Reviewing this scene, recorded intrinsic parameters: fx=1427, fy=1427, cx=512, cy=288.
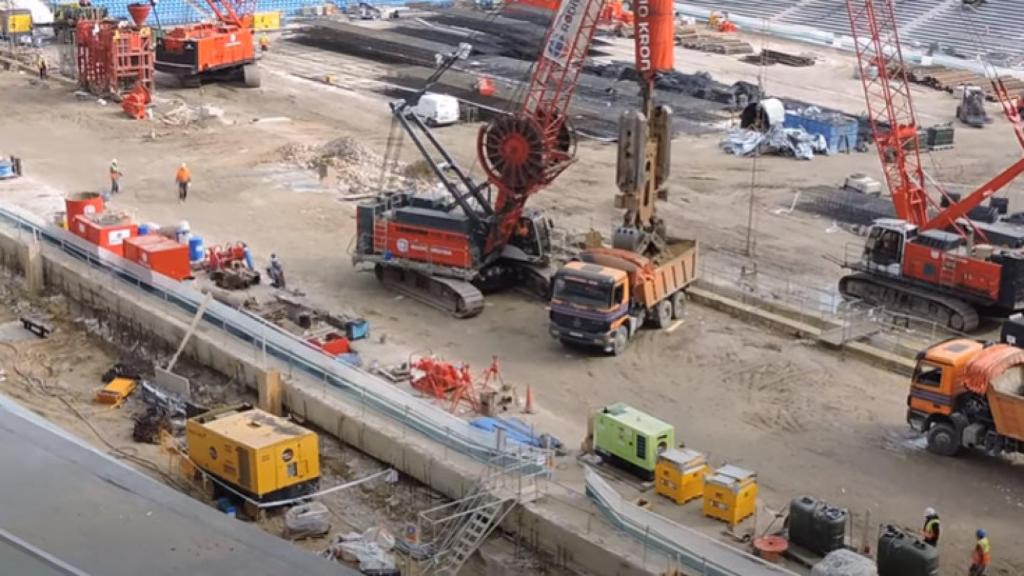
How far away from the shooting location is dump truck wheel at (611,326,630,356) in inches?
1153

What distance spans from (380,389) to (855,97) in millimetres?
37808

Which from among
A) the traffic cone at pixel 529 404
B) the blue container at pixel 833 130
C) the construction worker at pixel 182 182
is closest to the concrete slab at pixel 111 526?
the traffic cone at pixel 529 404

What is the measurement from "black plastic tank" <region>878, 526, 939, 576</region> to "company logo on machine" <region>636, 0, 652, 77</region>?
14.9 meters

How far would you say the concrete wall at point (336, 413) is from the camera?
21312 mm

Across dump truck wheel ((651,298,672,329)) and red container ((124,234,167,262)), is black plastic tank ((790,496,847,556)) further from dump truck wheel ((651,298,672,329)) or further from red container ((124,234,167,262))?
red container ((124,234,167,262))

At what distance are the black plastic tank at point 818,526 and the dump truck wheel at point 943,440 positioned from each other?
455cm

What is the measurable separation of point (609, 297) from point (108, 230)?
39.4 feet

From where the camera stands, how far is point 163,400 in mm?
27062

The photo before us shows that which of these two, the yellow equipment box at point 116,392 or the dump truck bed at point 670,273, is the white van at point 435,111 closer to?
the dump truck bed at point 670,273

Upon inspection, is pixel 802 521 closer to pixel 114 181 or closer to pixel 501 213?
pixel 501 213

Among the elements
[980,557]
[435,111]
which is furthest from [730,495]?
[435,111]

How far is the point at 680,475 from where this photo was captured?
22.5 metres

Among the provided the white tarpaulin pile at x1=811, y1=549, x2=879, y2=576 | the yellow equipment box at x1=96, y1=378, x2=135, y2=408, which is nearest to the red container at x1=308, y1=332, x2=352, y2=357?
the yellow equipment box at x1=96, y1=378, x2=135, y2=408

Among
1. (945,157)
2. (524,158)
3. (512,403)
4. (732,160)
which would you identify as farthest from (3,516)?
(945,157)
